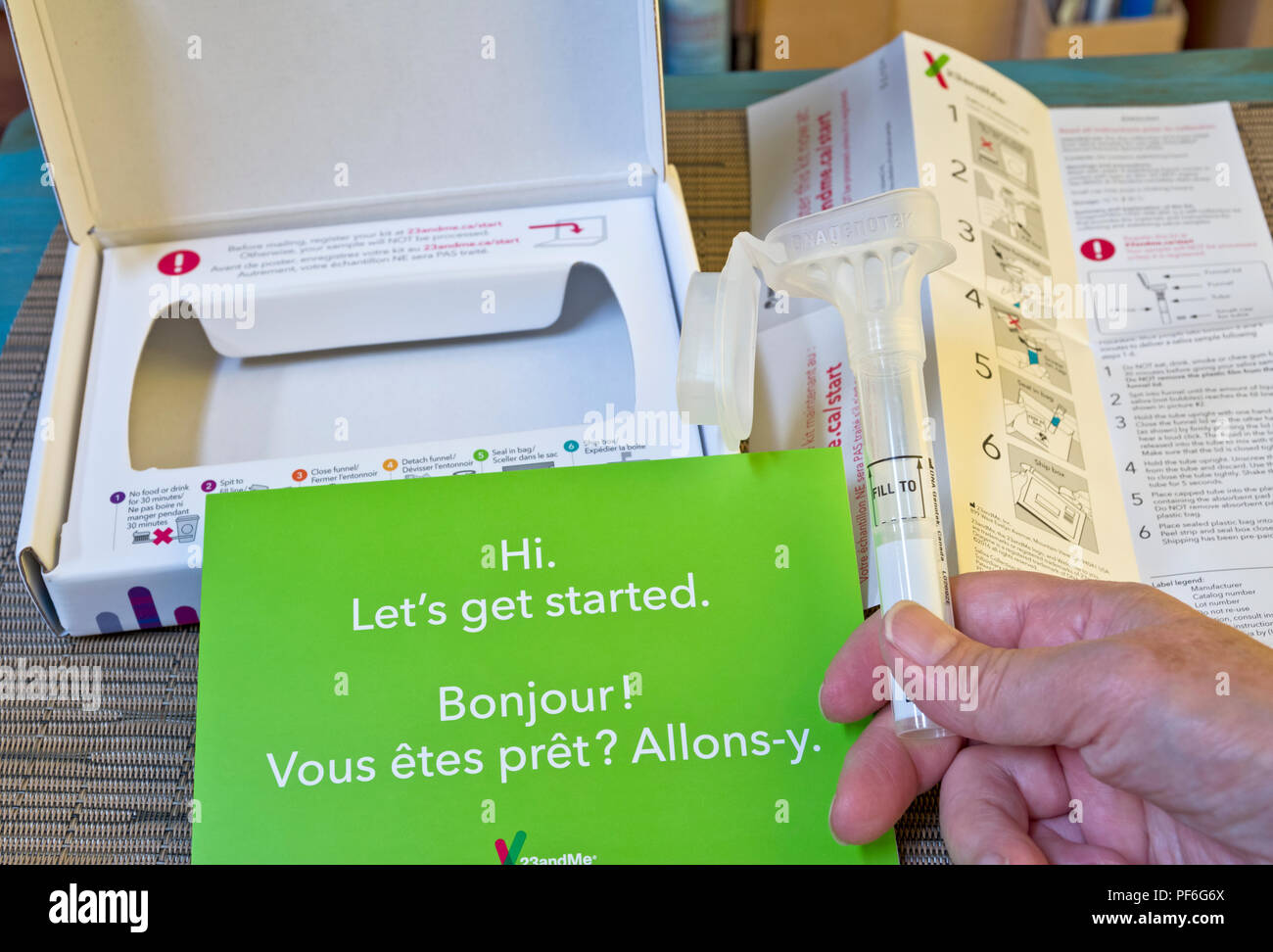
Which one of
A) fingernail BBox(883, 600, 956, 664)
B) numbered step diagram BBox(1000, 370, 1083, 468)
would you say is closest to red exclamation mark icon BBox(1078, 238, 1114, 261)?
numbered step diagram BBox(1000, 370, 1083, 468)

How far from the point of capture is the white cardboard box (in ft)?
2.07

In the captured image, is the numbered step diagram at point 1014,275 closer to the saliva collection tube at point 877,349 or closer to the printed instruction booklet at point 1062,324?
the printed instruction booklet at point 1062,324

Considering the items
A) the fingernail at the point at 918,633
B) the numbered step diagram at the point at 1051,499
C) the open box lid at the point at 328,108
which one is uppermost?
the open box lid at the point at 328,108

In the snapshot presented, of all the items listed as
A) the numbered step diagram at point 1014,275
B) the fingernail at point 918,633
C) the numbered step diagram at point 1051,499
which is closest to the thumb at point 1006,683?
the fingernail at point 918,633

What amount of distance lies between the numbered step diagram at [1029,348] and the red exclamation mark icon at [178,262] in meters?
0.52

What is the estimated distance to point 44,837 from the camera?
1.70 ft

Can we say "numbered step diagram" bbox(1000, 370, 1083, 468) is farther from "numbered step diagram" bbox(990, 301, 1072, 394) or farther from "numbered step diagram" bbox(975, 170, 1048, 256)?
"numbered step diagram" bbox(975, 170, 1048, 256)

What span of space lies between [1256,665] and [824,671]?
186mm

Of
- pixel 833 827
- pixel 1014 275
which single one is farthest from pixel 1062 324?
pixel 833 827

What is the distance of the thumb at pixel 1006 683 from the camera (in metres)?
0.43

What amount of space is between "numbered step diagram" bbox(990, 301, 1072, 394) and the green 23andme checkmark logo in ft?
1.32
